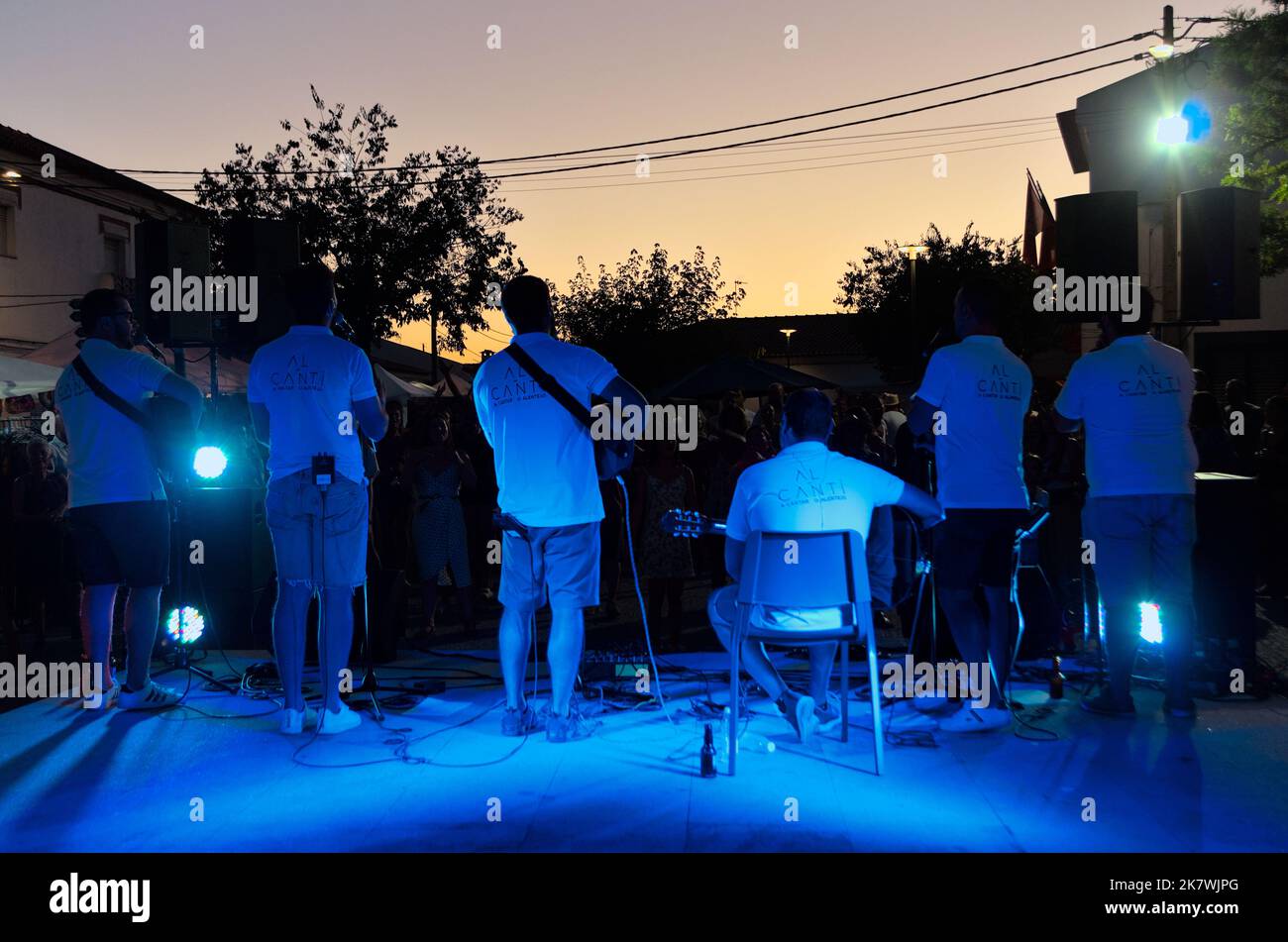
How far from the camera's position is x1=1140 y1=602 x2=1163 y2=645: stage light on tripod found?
6250mm

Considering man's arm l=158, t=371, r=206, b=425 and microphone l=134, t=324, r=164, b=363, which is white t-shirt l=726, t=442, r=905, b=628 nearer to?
man's arm l=158, t=371, r=206, b=425

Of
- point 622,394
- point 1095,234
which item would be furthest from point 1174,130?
point 622,394

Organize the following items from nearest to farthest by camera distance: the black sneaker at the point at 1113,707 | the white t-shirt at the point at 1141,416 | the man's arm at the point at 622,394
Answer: the man's arm at the point at 622,394, the white t-shirt at the point at 1141,416, the black sneaker at the point at 1113,707

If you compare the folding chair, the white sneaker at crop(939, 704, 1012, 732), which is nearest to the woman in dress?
the white sneaker at crop(939, 704, 1012, 732)

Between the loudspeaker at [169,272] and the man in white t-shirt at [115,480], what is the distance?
1651 mm

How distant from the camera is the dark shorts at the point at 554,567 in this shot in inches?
199

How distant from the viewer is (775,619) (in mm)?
4637

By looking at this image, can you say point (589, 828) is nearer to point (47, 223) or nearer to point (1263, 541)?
point (1263, 541)

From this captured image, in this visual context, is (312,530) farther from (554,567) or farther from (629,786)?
(629,786)

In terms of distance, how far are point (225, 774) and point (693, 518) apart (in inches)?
84.2

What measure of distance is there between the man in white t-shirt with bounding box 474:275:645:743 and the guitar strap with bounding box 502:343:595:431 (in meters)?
0.02

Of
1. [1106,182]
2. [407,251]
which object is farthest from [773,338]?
[407,251]

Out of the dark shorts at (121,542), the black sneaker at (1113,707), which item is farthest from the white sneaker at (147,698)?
the black sneaker at (1113,707)

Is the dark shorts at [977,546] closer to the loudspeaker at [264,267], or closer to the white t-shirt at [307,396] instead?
the white t-shirt at [307,396]
